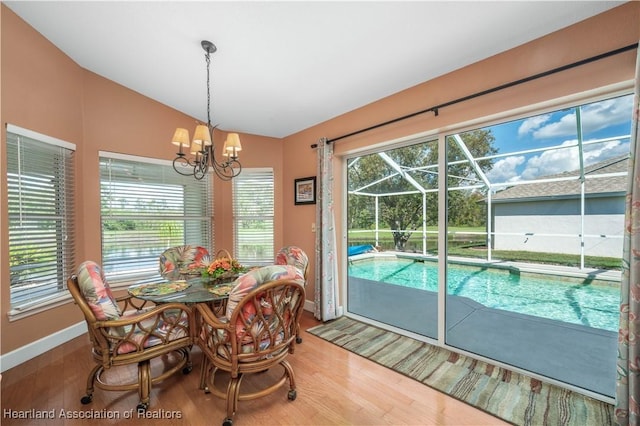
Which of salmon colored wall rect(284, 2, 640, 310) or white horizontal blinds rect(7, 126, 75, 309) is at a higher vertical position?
salmon colored wall rect(284, 2, 640, 310)

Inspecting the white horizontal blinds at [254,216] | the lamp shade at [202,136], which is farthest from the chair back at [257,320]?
the white horizontal blinds at [254,216]


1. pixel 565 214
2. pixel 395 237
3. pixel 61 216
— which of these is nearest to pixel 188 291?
pixel 61 216

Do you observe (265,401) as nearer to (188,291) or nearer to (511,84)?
(188,291)

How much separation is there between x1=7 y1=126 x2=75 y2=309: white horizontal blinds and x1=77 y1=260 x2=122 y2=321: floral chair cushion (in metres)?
1.29

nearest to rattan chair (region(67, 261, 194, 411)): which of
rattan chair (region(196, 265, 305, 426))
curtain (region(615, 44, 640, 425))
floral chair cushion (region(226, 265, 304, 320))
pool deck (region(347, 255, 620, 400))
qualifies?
rattan chair (region(196, 265, 305, 426))

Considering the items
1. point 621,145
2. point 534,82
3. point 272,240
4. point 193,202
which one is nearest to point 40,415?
point 193,202

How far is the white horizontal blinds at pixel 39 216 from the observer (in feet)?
7.41

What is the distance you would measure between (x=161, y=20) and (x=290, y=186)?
2518mm

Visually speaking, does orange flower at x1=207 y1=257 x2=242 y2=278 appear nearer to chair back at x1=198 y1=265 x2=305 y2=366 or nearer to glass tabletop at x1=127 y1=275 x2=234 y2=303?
glass tabletop at x1=127 y1=275 x2=234 y2=303

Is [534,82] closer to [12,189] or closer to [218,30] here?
[218,30]

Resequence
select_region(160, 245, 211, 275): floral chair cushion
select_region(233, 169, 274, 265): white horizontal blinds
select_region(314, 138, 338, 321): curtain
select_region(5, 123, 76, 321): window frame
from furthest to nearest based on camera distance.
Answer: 1. select_region(233, 169, 274, 265): white horizontal blinds
2. select_region(314, 138, 338, 321): curtain
3. select_region(160, 245, 211, 275): floral chair cushion
4. select_region(5, 123, 76, 321): window frame

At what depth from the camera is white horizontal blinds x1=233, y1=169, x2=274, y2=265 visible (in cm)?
422

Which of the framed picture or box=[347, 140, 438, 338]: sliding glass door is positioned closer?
box=[347, 140, 438, 338]: sliding glass door

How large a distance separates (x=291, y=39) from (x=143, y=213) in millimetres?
2868
